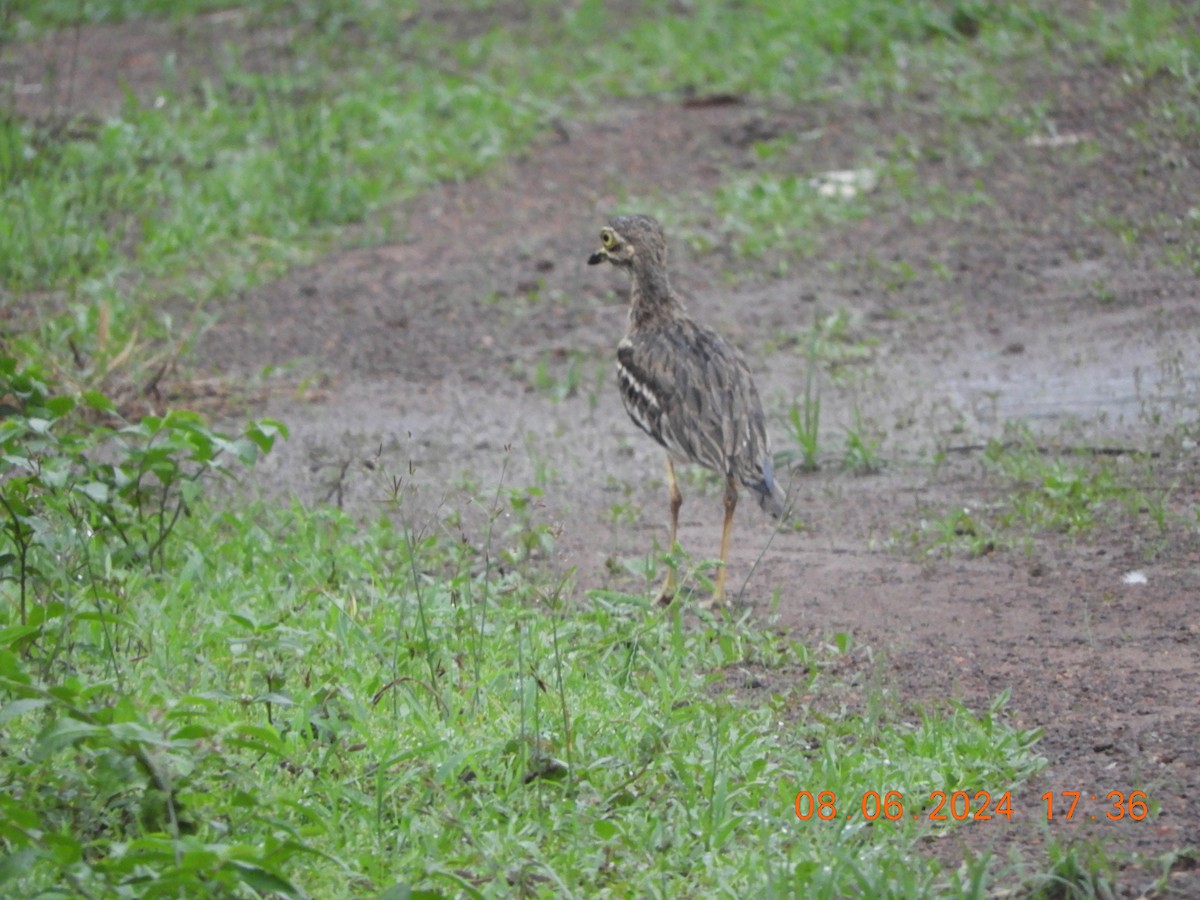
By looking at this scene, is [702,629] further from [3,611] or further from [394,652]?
[3,611]

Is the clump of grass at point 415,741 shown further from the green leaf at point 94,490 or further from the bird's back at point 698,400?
the bird's back at point 698,400

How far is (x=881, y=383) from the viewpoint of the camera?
8.18m

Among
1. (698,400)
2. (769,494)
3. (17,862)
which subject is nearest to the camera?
(17,862)

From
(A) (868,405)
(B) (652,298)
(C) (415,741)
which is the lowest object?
(C) (415,741)

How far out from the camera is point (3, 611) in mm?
5430

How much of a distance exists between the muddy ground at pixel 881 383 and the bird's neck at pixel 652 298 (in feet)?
2.90

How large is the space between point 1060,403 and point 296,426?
Answer: 3793 mm

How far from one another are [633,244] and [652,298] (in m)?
0.27

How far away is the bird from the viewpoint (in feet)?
19.7

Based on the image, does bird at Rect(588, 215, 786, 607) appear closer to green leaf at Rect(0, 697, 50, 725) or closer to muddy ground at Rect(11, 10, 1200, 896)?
muddy ground at Rect(11, 10, 1200, 896)

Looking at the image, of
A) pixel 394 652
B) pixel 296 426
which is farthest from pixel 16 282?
pixel 394 652

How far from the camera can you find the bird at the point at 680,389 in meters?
6.01
